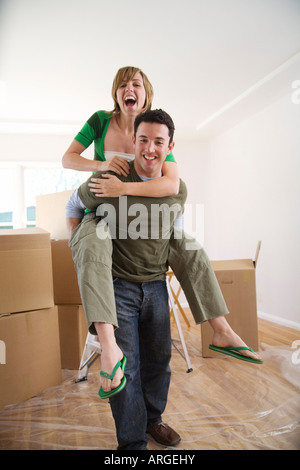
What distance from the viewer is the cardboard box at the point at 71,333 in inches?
100

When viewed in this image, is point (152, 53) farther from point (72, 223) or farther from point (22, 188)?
point (22, 188)

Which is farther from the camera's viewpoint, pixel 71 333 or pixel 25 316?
pixel 71 333

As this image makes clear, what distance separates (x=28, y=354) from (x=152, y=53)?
226 centimetres

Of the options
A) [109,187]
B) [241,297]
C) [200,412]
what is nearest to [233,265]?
[241,297]

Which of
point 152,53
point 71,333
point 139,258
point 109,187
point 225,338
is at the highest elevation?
point 152,53

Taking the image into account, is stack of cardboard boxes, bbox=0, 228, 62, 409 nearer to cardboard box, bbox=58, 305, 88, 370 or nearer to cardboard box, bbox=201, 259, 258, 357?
cardboard box, bbox=58, 305, 88, 370

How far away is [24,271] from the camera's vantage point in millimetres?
2014

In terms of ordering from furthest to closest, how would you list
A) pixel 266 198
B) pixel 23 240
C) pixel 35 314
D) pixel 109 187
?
pixel 266 198 → pixel 35 314 → pixel 23 240 → pixel 109 187

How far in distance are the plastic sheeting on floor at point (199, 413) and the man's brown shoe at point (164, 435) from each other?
0.03 meters

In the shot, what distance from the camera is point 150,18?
2320 mm

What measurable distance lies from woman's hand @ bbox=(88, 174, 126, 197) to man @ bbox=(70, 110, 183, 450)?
0.03 meters

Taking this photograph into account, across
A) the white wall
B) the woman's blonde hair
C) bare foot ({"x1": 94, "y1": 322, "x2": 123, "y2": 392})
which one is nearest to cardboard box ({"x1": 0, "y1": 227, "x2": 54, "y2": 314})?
the woman's blonde hair
